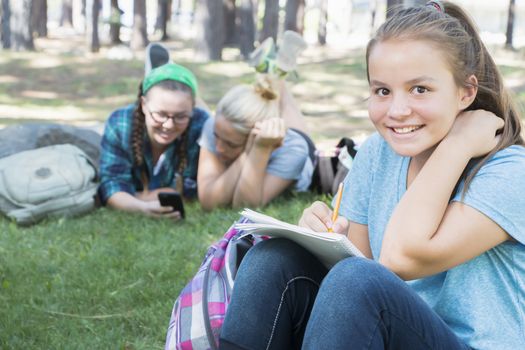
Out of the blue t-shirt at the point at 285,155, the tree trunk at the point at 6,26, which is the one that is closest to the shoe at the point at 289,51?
the blue t-shirt at the point at 285,155

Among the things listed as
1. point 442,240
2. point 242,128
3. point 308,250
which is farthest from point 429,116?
point 242,128

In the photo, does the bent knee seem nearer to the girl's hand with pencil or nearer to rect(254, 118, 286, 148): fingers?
the girl's hand with pencil

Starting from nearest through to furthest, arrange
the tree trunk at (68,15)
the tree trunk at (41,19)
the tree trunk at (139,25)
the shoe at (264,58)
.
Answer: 1. the shoe at (264,58)
2. the tree trunk at (139,25)
3. the tree trunk at (41,19)
4. the tree trunk at (68,15)

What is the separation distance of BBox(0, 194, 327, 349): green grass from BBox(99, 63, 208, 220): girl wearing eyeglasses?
0.64ft

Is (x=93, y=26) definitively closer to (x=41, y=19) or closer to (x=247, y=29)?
(x=247, y=29)

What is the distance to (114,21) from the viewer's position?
72.5 ft

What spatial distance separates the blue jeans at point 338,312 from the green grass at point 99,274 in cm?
104

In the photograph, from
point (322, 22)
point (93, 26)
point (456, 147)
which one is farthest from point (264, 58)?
point (322, 22)

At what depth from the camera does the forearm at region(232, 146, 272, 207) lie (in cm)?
464

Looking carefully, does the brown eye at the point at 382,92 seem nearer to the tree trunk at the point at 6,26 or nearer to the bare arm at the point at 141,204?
the bare arm at the point at 141,204

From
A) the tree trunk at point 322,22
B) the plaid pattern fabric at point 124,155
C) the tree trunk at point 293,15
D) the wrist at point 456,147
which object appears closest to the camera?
the wrist at point 456,147

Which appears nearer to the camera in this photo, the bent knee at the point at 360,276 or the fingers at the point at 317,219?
the bent knee at the point at 360,276

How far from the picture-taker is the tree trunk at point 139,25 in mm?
19766

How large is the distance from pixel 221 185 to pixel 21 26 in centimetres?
1313
